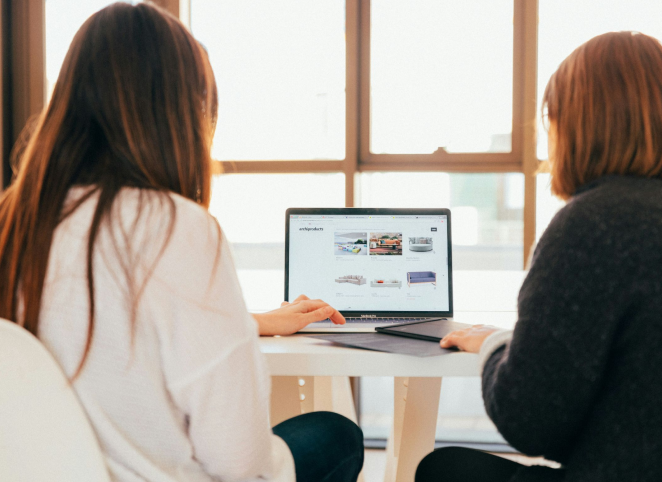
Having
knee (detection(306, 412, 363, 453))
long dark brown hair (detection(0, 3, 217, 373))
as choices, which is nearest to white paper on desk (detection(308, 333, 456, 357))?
knee (detection(306, 412, 363, 453))

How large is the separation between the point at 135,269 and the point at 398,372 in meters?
0.54

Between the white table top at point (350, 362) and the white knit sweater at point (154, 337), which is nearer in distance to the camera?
the white knit sweater at point (154, 337)

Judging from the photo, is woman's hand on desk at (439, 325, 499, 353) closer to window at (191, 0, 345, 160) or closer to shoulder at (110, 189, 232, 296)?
shoulder at (110, 189, 232, 296)

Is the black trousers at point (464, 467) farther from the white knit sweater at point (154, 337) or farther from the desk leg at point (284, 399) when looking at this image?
the desk leg at point (284, 399)

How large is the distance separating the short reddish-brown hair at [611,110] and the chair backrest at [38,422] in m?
0.71

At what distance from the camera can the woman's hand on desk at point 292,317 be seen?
1.20 metres

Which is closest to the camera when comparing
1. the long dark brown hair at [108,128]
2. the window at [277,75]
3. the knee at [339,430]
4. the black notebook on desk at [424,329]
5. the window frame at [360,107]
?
the long dark brown hair at [108,128]

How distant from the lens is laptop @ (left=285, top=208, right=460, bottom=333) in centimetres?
144

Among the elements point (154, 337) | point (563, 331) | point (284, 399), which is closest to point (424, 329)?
point (284, 399)

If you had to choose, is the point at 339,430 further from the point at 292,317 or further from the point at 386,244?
the point at 386,244

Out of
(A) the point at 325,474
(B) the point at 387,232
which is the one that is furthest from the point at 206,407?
(B) the point at 387,232

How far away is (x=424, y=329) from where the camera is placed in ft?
3.94

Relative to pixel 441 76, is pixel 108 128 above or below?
below

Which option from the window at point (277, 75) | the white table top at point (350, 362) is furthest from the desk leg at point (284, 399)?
the window at point (277, 75)
